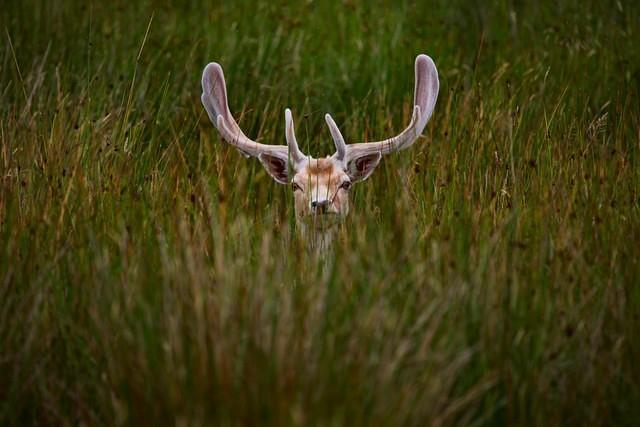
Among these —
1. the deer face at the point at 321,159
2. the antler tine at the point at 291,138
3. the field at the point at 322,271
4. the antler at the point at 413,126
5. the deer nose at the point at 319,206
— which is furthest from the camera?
the antler at the point at 413,126

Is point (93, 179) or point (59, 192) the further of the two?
point (93, 179)

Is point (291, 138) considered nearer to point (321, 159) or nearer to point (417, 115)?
point (321, 159)

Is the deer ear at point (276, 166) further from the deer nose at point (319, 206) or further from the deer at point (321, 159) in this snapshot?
the deer nose at point (319, 206)

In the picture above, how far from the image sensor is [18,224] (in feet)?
14.2

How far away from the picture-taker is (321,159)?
4.95 meters

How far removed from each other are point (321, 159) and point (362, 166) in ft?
0.86

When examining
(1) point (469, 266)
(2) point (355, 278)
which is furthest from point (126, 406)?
(1) point (469, 266)

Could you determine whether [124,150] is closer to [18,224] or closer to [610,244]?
[18,224]

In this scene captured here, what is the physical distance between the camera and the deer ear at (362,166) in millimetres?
5094

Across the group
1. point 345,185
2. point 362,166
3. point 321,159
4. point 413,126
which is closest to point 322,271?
point 345,185

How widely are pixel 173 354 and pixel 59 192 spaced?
4.89 ft

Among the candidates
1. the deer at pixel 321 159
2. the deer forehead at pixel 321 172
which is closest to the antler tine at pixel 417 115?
the deer at pixel 321 159

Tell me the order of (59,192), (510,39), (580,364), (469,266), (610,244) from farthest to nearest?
(510,39)
(59,192)
(610,244)
(469,266)
(580,364)

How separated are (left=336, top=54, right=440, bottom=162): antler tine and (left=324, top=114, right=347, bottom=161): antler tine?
7 centimetres
